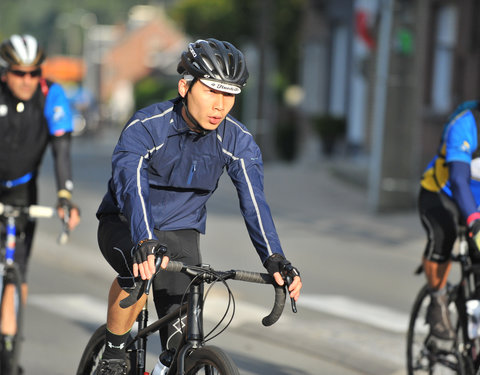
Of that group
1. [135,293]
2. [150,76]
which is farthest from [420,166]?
[150,76]

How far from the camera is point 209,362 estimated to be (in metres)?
3.69

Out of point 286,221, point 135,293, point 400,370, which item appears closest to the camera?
point 135,293

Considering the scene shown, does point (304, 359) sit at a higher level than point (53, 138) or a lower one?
lower

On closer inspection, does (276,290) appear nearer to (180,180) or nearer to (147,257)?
(147,257)

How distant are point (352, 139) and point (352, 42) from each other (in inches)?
104

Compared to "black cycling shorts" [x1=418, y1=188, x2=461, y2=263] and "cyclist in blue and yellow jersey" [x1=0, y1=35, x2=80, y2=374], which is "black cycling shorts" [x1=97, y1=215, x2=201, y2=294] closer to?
"cyclist in blue and yellow jersey" [x1=0, y1=35, x2=80, y2=374]

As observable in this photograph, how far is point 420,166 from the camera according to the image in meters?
19.3

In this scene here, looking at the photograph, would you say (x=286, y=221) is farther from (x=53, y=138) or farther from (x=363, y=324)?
(x=53, y=138)

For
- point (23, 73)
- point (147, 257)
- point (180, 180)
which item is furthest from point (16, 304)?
point (147, 257)

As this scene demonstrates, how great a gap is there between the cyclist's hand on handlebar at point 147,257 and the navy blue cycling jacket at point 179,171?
8.5 inches

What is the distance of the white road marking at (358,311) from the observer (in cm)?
773

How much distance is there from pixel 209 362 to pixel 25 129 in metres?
2.54

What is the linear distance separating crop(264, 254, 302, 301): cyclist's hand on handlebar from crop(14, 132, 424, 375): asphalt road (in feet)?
5.77

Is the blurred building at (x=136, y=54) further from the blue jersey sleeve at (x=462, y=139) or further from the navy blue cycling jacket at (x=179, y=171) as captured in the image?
the navy blue cycling jacket at (x=179, y=171)
